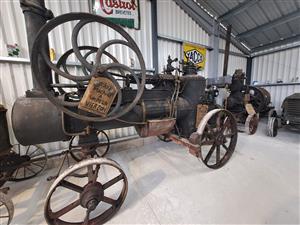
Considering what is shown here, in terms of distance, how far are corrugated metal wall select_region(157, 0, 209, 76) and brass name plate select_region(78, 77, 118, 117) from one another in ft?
7.89

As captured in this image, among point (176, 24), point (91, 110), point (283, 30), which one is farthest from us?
point (283, 30)

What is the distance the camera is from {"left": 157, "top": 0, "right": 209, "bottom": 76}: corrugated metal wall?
3.10 meters

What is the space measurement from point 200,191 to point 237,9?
421 cm

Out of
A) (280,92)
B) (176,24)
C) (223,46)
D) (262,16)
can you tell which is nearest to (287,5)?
(262,16)

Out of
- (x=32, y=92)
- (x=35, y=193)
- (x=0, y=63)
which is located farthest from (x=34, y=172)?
(x=0, y=63)

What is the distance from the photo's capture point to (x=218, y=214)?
1.23 m

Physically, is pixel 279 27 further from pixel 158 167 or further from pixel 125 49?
pixel 158 167

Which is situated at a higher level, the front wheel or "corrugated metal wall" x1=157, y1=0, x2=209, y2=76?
"corrugated metal wall" x1=157, y1=0, x2=209, y2=76

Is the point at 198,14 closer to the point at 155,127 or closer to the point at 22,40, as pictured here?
the point at 155,127

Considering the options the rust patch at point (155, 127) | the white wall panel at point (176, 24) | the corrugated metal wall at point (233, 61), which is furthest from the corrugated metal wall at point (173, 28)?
the rust patch at point (155, 127)

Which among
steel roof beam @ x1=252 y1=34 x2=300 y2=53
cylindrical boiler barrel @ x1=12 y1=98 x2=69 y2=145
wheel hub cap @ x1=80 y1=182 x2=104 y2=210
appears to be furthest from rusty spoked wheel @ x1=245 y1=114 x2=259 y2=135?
cylindrical boiler barrel @ x1=12 y1=98 x2=69 y2=145

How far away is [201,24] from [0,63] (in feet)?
13.7

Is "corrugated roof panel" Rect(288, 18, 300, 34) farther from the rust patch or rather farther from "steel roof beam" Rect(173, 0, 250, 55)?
the rust patch

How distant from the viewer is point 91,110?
3.27 ft
